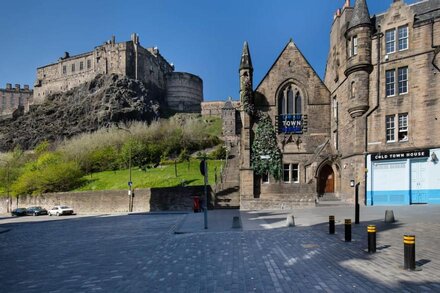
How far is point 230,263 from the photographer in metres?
8.96

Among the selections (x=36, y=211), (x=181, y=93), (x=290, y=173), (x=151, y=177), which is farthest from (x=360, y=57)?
(x=181, y=93)

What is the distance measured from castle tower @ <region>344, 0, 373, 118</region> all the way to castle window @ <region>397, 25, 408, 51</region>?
2046 mm

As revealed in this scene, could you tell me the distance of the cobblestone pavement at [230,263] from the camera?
706 centimetres

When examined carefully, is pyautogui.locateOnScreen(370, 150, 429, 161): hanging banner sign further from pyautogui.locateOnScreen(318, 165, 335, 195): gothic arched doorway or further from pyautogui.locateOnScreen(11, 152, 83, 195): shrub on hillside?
pyautogui.locateOnScreen(11, 152, 83, 195): shrub on hillside

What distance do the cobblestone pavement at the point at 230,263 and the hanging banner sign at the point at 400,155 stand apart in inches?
443

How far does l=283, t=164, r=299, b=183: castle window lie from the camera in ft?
98.7

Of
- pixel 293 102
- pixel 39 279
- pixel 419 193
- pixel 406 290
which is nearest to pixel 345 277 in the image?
pixel 406 290

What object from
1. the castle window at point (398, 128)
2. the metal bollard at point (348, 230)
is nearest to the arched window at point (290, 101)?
the castle window at point (398, 128)

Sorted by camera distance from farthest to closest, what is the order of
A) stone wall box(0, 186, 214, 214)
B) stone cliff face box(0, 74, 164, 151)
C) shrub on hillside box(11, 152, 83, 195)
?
stone cliff face box(0, 74, 164, 151) < shrub on hillside box(11, 152, 83, 195) < stone wall box(0, 186, 214, 214)

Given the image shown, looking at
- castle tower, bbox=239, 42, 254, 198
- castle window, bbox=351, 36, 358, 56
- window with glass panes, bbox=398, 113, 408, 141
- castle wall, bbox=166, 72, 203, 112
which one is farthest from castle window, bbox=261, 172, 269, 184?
castle wall, bbox=166, 72, 203, 112

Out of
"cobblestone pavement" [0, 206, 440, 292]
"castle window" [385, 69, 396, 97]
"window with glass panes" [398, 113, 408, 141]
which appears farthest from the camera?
"castle window" [385, 69, 396, 97]

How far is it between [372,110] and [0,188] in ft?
185

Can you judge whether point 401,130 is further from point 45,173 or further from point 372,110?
point 45,173

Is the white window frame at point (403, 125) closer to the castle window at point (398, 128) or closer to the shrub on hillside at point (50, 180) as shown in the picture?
the castle window at point (398, 128)
